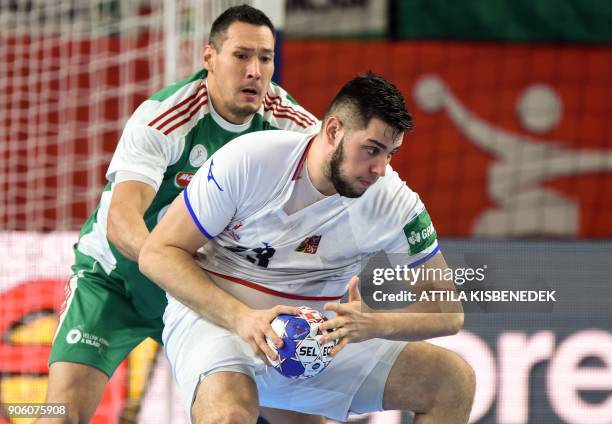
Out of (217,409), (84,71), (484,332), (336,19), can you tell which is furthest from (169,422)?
(336,19)

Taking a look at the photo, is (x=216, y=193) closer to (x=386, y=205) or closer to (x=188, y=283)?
(x=188, y=283)

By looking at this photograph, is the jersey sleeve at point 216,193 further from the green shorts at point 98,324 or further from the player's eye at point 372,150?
the green shorts at point 98,324

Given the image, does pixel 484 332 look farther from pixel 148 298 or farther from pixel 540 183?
pixel 540 183

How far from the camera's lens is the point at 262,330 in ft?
→ 11.8

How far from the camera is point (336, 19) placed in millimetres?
9273

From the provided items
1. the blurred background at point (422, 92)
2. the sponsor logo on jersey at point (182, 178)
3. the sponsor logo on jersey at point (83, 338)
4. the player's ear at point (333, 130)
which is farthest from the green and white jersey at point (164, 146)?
the blurred background at point (422, 92)

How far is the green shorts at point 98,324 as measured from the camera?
4.67 m

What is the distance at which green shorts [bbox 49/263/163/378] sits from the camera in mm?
4672

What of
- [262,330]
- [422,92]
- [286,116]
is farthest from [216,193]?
[422,92]

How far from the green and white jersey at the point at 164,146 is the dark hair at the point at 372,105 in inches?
36.8

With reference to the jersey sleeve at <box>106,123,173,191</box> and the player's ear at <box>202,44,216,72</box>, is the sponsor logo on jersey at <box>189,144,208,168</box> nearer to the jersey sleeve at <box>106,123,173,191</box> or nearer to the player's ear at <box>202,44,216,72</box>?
the jersey sleeve at <box>106,123,173,191</box>

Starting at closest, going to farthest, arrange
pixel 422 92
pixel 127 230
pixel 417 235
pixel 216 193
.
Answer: pixel 216 193 < pixel 417 235 < pixel 127 230 < pixel 422 92

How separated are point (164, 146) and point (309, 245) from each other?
0.93 m

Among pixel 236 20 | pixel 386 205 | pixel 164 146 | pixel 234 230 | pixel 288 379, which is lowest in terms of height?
pixel 288 379
